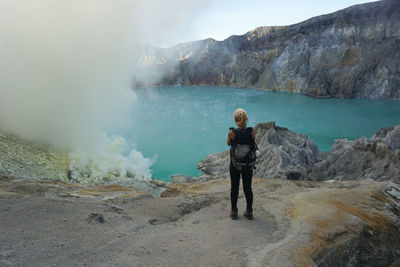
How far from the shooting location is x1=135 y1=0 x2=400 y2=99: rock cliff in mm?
39562

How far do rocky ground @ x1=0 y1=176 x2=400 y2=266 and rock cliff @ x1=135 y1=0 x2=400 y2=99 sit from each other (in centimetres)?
3869

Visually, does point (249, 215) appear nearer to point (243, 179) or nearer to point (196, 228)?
point (243, 179)

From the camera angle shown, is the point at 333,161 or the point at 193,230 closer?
the point at 193,230

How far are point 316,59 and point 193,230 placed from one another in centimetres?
4763

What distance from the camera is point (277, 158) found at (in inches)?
416

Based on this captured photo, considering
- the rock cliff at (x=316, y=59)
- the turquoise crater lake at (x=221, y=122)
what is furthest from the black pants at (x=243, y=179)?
the rock cliff at (x=316, y=59)

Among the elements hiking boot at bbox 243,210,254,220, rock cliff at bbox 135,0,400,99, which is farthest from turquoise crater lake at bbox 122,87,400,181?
hiking boot at bbox 243,210,254,220

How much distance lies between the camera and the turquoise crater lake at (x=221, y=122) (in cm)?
1673

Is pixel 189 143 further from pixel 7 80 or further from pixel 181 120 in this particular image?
pixel 7 80

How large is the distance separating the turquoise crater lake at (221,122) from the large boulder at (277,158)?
1.16 meters

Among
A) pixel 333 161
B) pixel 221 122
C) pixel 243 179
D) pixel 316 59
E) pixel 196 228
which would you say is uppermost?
pixel 316 59

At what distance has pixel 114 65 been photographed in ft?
38.9

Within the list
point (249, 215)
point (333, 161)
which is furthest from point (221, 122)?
point (249, 215)

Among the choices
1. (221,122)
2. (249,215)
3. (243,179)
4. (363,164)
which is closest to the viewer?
(243,179)
